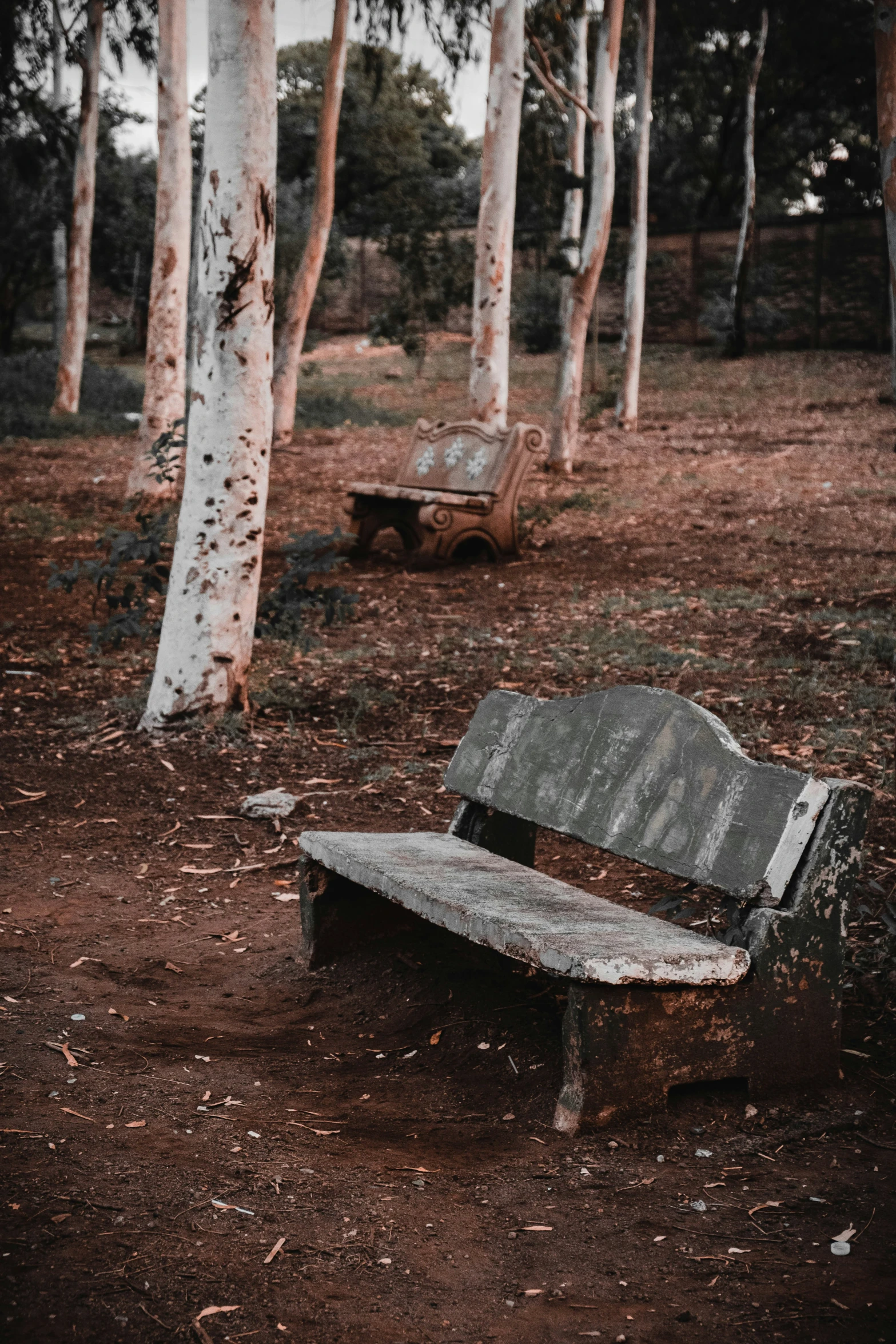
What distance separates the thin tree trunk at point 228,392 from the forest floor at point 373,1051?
344 mm

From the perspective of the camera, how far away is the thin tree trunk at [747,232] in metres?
22.6

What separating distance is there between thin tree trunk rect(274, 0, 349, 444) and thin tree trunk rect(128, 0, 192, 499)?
246 centimetres

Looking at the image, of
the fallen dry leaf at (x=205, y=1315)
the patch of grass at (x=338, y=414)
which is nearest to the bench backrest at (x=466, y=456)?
the fallen dry leaf at (x=205, y=1315)

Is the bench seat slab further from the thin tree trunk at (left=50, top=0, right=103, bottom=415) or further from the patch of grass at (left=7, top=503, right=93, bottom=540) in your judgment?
the thin tree trunk at (left=50, top=0, right=103, bottom=415)

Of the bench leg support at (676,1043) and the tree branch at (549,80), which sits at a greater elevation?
the tree branch at (549,80)

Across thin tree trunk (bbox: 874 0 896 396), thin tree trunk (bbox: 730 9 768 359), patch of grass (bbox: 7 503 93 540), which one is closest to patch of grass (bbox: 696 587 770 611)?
thin tree trunk (bbox: 874 0 896 396)

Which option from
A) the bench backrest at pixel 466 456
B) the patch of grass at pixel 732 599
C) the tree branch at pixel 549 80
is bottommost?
the patch of grass at pixel 732 599

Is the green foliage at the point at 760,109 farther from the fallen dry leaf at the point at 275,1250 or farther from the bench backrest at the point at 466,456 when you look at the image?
the fallen dry leaf at the point at 275,1250

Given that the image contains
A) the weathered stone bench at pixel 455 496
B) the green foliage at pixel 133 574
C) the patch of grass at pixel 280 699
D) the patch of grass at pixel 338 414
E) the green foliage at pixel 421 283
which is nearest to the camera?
the patch of grass at pixel 280 699

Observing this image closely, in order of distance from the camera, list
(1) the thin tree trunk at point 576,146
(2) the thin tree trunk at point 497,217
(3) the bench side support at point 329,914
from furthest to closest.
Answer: (1) the thin tree trunk at point 576,146 < (2) the thin tree trunk at point 497,217 < (3) the bench side support at point 329,914

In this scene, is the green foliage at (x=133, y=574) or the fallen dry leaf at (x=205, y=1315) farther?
the green foliage at (x=133, y=574)

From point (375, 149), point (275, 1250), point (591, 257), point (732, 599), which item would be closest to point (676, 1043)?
point (275, 1250)

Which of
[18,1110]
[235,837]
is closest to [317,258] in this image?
[235,837]

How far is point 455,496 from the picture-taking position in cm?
980
